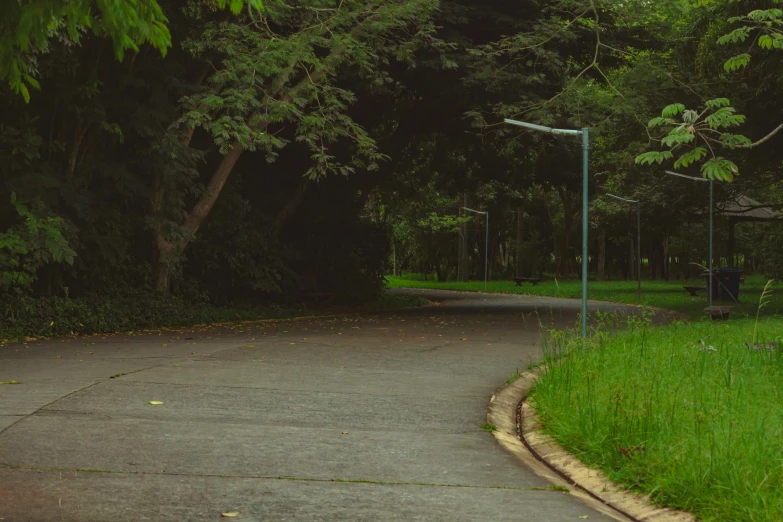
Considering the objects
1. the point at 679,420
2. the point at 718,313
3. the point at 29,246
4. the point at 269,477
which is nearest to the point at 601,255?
the point at 718,313

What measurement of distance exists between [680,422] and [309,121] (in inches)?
555

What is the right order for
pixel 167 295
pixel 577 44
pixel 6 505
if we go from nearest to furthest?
pixel 6 505
pixel 167 295
pixel 577 44

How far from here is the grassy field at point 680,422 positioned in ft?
20.1

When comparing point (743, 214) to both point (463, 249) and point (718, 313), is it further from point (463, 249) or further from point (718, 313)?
point (718, 313)

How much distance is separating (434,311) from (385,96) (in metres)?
6.60

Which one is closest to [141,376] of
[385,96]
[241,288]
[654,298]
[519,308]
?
[241,288]

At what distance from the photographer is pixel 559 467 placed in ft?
24.9

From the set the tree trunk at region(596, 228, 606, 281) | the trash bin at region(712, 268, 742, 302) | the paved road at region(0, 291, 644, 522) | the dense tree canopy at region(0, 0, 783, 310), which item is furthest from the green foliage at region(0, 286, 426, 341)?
the tree trunk at region(596, 228, 606, 281)

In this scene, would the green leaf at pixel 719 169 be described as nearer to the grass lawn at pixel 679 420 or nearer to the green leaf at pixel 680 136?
the green leaf at pixel 680 136

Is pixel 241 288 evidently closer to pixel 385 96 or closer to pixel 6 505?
pixel 385 96

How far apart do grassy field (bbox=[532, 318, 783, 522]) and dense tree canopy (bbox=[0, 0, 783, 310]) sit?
3.95m

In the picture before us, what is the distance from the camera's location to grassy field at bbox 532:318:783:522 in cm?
613

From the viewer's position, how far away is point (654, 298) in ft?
112

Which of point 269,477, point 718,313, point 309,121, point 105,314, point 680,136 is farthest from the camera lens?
point 718,313
